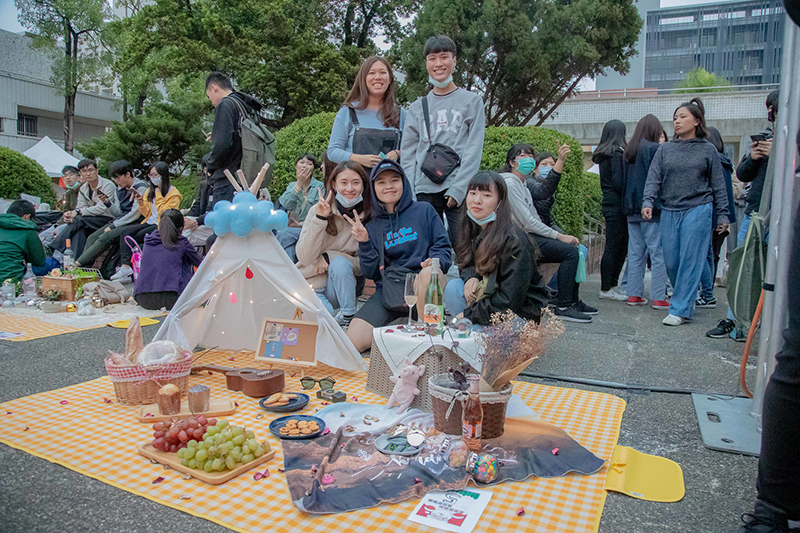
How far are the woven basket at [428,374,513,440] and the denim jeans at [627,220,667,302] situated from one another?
3.86 metres

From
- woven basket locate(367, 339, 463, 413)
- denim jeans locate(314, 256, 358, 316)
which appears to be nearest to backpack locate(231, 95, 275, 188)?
denim jeans locate(314, 256, 358, 316)

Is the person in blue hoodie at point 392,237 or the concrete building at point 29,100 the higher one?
the concrete building at point 29,100

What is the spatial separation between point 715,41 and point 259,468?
284ft

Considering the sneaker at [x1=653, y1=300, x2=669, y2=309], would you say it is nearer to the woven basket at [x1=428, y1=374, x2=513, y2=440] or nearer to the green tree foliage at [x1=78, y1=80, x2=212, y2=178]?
the woven basket at [x1=428, y1=374, x2=513, y2=440]

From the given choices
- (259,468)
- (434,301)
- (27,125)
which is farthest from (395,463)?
(27,125)

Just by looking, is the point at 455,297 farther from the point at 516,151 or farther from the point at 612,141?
the point at 612,141

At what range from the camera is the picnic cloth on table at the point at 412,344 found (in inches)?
114

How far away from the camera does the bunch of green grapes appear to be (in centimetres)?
222

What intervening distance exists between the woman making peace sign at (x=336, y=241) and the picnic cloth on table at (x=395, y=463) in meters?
1.76

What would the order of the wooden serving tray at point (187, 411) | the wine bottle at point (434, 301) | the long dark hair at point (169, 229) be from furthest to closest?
1. the long dark hair at point (169, 229)
2. the wine bottle at point (434, 301)
3. the wooden serving tray at point (187, 411)

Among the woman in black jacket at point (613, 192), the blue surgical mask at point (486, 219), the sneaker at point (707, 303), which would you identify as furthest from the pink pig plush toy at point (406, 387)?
the sneaker at point (707, 303)

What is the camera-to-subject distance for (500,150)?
7.52 meters

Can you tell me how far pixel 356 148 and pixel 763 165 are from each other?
138 inches

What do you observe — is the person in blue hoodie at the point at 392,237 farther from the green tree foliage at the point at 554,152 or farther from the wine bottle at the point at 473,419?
the green tree foliage at the point at 554,152
